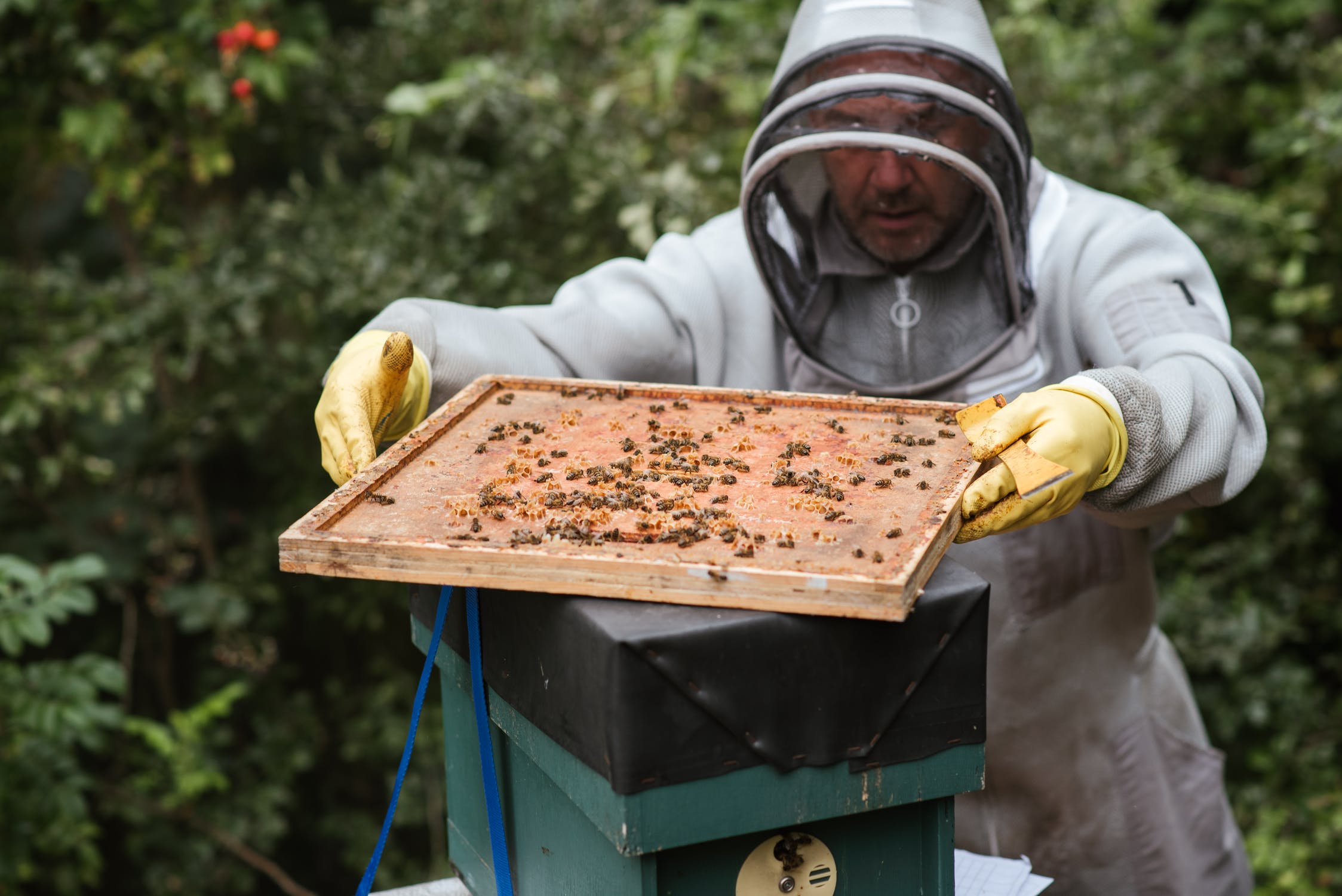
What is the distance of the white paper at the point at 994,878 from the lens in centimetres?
176

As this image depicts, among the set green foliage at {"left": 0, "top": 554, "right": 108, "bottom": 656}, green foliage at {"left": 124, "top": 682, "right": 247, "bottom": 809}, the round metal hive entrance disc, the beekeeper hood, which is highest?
the beekeeper hood

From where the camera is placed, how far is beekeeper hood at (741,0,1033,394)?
200 centimetres

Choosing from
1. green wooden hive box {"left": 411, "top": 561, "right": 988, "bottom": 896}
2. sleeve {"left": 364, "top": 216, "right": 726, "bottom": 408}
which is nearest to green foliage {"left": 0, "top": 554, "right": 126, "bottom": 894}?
sleeve {"left": 364, "top": 216, "right": 726, "bottom": 408}

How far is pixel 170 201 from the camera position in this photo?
405 centimetres

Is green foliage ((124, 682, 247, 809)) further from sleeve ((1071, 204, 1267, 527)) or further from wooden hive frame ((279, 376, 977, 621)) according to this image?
sleeve ((1071, 204, 1267, 527))

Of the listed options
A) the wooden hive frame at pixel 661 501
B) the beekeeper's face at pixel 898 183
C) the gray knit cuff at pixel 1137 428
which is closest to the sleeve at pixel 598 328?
the wooden hive frame at pixel 661 501

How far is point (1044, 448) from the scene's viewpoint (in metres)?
1.54

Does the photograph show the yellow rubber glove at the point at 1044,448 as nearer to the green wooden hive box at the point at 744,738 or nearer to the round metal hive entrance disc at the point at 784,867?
the green wooden hive box at the point at 744,738

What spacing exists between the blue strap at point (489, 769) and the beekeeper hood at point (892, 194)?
0.88 metres

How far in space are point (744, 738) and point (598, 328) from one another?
3.33 feet

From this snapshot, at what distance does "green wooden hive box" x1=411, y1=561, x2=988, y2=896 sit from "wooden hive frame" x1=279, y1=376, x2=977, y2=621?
5 centimetres

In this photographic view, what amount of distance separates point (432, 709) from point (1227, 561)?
2.73 m

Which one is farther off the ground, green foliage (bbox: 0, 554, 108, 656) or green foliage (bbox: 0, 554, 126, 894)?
green foliage (bbox: 0, 554, 108, 656)

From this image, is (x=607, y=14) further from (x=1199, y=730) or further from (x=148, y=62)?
(x=1199, y=730)
